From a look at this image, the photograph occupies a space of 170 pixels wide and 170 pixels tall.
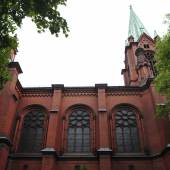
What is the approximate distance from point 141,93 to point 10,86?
1132cm

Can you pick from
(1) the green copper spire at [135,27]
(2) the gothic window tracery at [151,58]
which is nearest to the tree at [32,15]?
(2) the gothic window tracery at [151,58]

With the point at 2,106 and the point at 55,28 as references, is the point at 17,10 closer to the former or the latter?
the point at 55,28

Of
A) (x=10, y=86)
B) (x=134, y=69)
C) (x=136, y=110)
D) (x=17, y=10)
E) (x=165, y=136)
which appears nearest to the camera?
(x=17, y=10)

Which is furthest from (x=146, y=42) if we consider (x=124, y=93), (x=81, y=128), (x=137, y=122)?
(x=81, y=128)

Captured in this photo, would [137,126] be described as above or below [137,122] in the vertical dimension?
below

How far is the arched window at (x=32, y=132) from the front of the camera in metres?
20.1

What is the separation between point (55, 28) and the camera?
33.0ft

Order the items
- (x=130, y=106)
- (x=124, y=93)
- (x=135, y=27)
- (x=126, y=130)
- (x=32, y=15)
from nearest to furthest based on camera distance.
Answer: (x=32, y=15) → (x=126, y=130) → (x=130, y=106) → (x=124, y=93) → (x=135, y=27)

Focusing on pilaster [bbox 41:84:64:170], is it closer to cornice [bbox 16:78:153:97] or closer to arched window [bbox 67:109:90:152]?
cornice [bbox 16:78:153:97]

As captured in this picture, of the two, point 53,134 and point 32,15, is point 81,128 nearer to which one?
point 53,134

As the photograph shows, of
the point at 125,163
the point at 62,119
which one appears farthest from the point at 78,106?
the point at 125,163

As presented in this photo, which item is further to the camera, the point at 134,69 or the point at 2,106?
the point at 134,69

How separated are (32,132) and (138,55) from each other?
46.6 ft

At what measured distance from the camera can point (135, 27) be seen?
1547 inches
